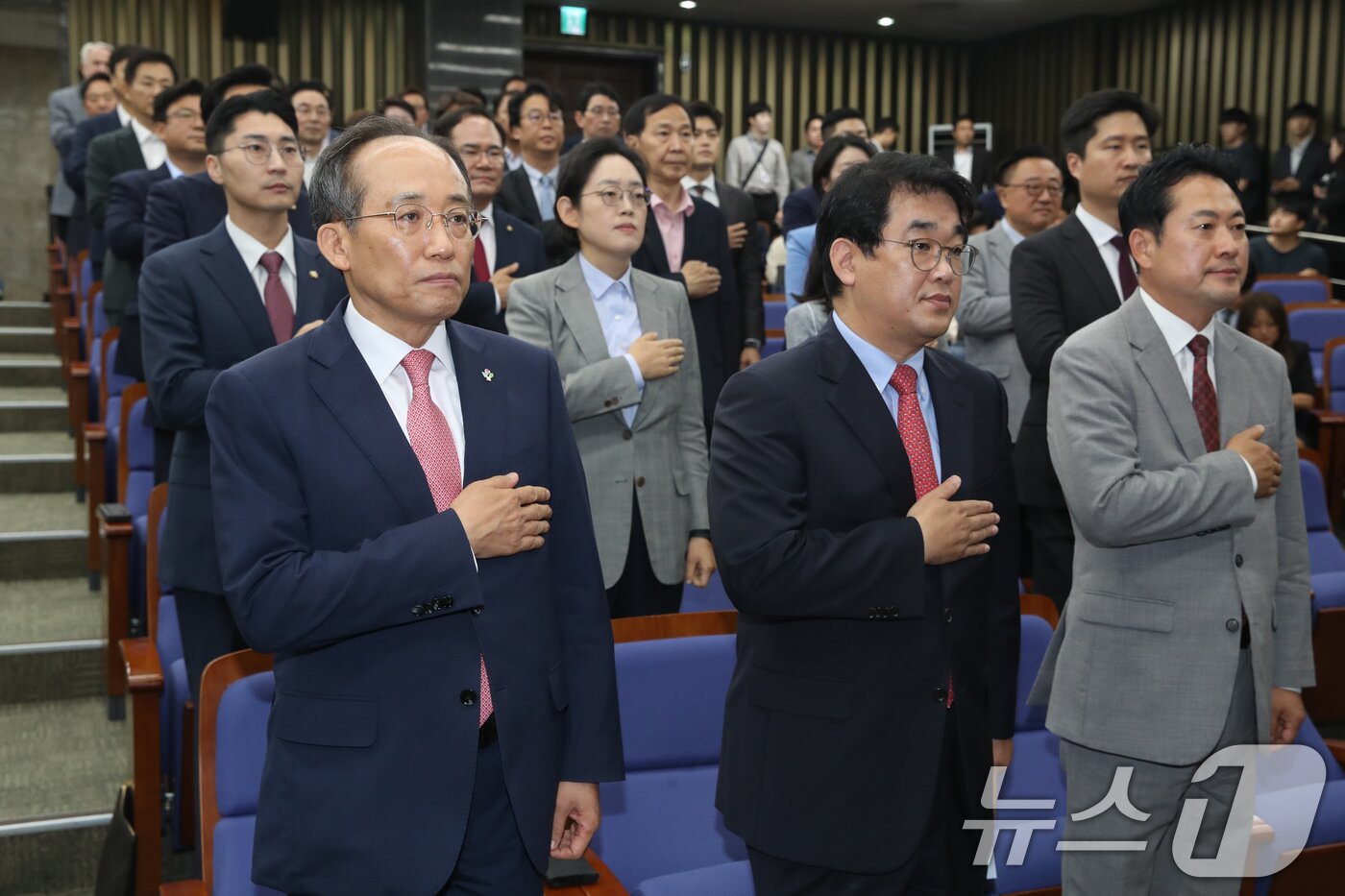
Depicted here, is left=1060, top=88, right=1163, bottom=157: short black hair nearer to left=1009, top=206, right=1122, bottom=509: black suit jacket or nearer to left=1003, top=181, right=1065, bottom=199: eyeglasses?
left=1009, top=206, right=1122, bottom=509: black suit jacket

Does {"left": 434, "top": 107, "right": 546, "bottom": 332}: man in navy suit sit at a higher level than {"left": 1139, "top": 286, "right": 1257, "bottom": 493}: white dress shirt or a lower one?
higher

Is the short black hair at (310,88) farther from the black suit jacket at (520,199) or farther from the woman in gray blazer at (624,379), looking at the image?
the woman in gray blazer at (624,379)

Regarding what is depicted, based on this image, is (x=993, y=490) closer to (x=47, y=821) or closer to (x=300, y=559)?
(x=300, y=559)

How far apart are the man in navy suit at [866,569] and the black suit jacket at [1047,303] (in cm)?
114

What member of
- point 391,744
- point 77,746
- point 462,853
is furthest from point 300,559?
point 77,746

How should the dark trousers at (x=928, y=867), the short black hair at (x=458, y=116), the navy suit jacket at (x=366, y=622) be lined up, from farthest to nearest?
the short black hair at (x=458, y=116) < the dark trousers at (x=928, y=867) < the navy suit jacket at (x=366, y=622)

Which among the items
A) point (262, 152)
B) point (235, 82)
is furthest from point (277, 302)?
point (235, 82)

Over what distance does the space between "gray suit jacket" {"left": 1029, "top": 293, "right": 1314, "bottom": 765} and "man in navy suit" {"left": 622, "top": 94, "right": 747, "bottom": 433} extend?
1555mm

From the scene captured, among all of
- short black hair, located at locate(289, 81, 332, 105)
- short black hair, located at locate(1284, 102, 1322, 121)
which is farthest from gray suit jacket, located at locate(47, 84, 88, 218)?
short black hair, located at locate(1284, 102, 1322, 121)

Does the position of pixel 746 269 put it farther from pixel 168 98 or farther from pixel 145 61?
pixel 145 61

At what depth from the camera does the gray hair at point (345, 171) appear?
5.10 feet

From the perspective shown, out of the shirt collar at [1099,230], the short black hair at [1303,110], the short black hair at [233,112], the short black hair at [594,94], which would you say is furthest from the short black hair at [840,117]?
the short black hair at [1303,110]

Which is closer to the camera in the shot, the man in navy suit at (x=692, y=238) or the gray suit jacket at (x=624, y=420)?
the gray suit jacket at (x=624, y=420)

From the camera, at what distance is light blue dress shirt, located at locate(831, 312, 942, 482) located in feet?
5.75
